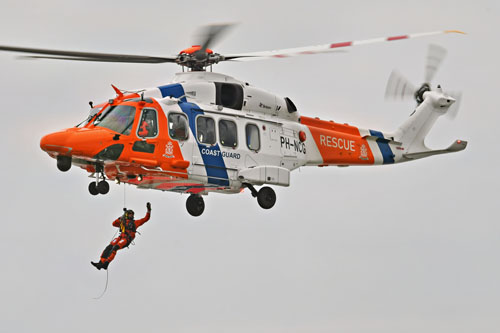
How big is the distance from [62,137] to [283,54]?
4.70 meters

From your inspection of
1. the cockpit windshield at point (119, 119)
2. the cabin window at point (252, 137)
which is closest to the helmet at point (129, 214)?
the cockpit windshield at point (119, 119)

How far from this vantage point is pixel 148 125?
2009 cm

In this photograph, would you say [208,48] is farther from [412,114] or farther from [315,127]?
[412,114]

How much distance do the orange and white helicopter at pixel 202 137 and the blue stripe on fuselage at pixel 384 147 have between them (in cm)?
18

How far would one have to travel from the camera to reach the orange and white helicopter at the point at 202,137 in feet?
64.7

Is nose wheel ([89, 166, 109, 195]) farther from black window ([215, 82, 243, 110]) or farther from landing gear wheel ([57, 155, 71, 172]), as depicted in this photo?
black window ([215, 82, 243, 110])

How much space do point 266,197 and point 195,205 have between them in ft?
5.68

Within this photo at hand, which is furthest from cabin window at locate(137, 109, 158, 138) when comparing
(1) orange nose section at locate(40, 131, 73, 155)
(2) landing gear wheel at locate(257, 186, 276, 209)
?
(2) landing gear wheel at locate(257, 186, 276, 209)

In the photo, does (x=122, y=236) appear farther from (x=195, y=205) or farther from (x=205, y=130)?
(x=205, y=130)

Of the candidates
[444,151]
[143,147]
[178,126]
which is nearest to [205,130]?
[178,126]

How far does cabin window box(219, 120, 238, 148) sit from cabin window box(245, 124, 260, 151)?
37 cm

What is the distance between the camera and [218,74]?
22.1 meters

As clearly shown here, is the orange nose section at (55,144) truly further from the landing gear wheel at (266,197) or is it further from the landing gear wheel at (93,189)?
the landing gear wheel at (266,197)

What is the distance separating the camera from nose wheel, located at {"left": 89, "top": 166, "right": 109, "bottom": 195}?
66.4 ft
